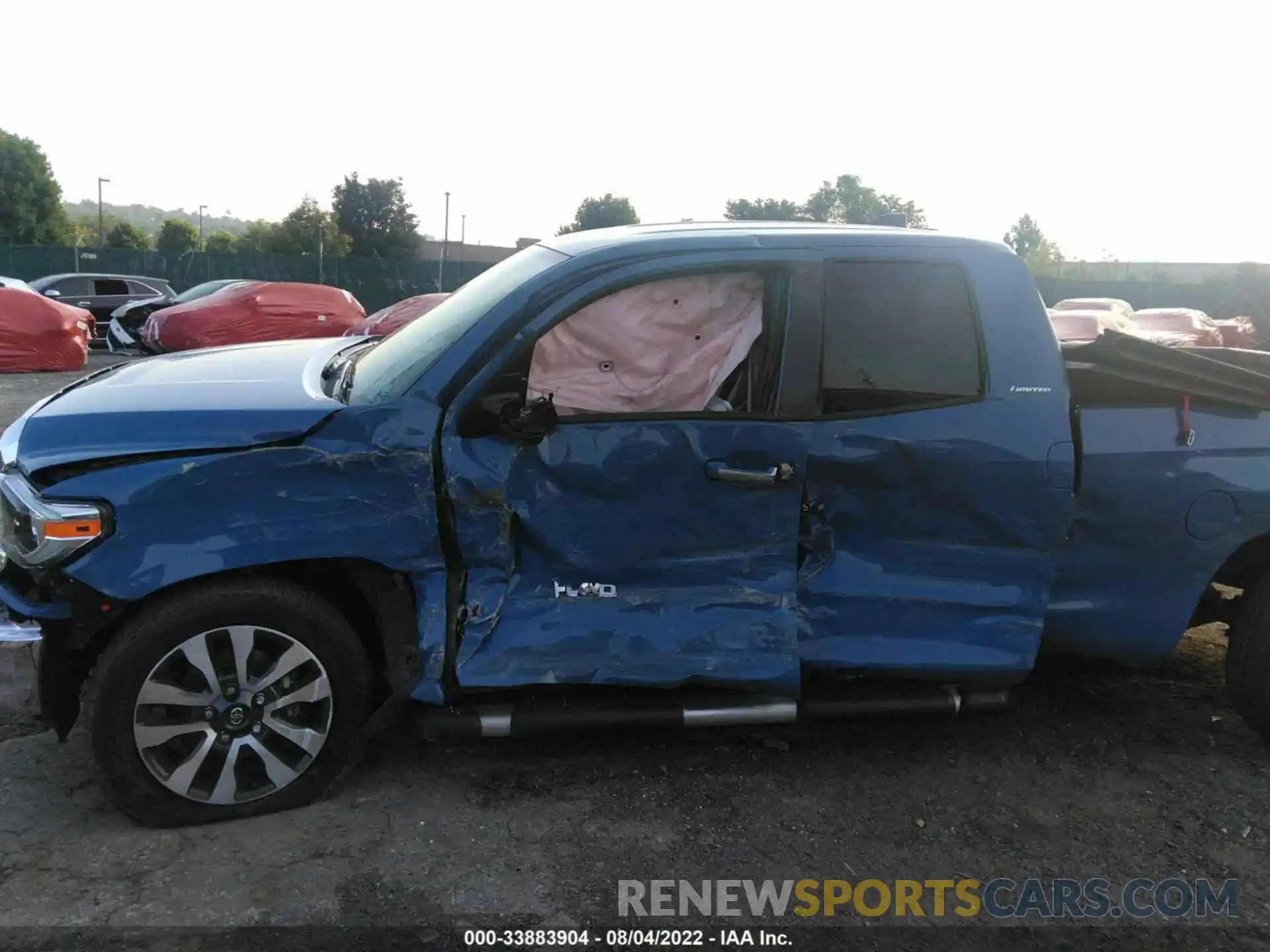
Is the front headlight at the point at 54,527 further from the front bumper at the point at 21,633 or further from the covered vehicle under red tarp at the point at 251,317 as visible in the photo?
the covered vehicle under red tarp at the point at 251,317

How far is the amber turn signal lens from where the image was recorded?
9.75ft

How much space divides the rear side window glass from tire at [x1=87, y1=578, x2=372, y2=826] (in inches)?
73.6

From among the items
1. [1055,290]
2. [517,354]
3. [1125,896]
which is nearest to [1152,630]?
[1125,896]

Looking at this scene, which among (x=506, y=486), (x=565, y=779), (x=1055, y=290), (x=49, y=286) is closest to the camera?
(x=506, y=486)

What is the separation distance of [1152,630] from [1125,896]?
1064 mm

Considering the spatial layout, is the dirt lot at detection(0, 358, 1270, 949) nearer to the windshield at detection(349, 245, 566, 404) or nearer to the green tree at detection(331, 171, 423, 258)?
the windshield at detection(349, 245, 566, 404)

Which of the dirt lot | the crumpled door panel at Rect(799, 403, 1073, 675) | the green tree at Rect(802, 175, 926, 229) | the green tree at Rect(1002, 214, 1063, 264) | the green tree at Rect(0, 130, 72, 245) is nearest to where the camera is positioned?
the dirt lot

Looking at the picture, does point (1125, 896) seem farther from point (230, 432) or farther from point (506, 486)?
point (230, 432)

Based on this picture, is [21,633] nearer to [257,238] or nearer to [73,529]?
[73,529]

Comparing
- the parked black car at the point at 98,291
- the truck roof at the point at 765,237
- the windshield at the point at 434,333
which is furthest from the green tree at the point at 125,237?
the truck roof at the point at 765,237

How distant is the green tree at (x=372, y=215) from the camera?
58.2 meters

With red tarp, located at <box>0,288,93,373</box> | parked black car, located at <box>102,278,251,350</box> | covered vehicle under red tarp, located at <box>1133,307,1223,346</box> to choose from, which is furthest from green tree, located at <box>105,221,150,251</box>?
covered vehicle under red tarp, located at <box>1133,307,1223,346</box>

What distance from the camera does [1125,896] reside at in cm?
312

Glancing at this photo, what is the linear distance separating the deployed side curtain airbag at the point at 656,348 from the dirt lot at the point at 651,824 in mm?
1356
